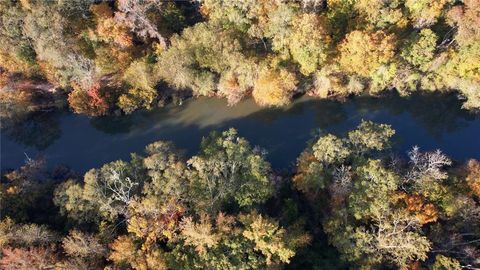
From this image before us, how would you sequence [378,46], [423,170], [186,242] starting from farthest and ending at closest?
[378,46]
[423,170]
[186,242]

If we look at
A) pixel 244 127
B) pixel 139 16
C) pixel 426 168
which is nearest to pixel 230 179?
pixel 244 127

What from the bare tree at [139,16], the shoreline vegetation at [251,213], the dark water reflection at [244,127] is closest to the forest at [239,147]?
the shoreline vegetation at [251,213]

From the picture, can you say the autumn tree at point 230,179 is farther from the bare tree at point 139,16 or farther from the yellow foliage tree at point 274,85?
the bare tree at point 139,16

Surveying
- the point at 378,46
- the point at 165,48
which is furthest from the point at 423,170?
the point at 165,48

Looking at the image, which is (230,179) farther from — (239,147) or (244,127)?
→ (244,127)

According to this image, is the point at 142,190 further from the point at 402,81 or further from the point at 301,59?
the point at 402,81

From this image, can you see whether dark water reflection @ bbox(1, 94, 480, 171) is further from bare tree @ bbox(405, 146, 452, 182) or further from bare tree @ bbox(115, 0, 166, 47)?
bare tree @ bbox(115, 0, 166, 47)
